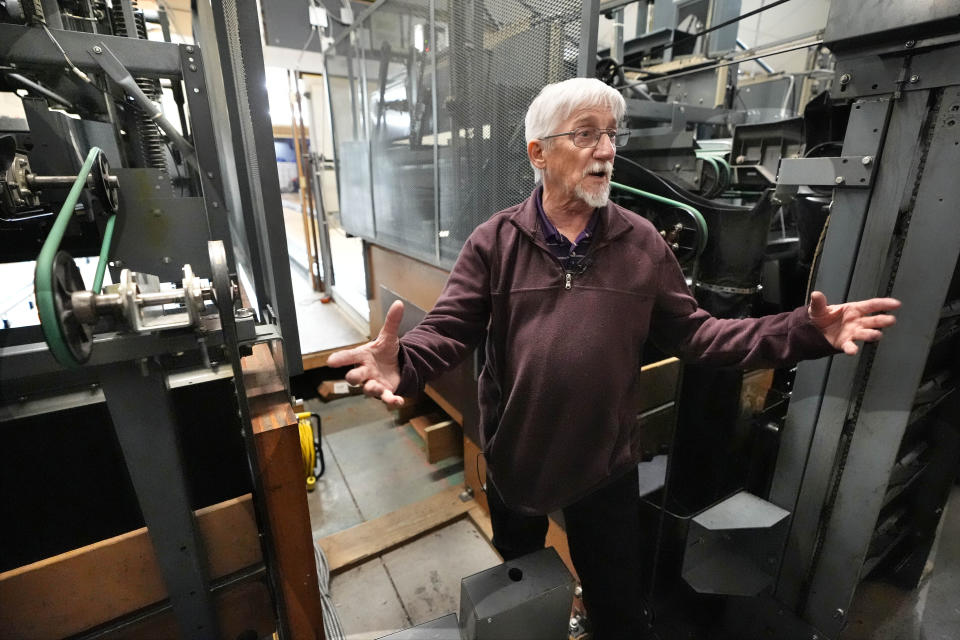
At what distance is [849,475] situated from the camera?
1276mm

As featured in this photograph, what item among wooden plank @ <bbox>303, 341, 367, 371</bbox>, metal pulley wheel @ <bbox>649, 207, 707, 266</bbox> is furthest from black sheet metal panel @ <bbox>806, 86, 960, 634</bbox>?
wooden plank @ <bbox>303, 341, 367, 371</bbox>

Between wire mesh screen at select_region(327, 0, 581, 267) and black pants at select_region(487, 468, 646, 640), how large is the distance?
1.11 m

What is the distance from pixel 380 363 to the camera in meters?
0.90

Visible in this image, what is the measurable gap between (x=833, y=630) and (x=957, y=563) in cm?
112

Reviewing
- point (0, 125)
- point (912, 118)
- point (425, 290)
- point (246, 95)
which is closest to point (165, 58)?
point (246, 95)

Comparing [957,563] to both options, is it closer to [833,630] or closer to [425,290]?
[833,630]

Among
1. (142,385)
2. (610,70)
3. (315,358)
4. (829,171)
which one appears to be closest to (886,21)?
(829,171)

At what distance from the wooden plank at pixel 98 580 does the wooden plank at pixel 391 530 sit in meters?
0.95

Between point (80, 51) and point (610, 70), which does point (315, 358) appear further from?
point (610, 70)

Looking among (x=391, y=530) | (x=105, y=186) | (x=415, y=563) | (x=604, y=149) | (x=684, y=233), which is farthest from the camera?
(x=391, y=530)

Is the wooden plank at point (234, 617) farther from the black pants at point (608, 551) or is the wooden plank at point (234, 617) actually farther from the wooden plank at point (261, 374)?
the black pants at point (608, 551)

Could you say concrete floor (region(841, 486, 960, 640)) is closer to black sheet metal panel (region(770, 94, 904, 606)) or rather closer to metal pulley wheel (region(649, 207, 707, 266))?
black sheet metal panel (region(770, 94, 904, 606))

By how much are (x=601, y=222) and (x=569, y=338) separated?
0.95ft

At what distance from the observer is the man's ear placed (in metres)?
1.06
